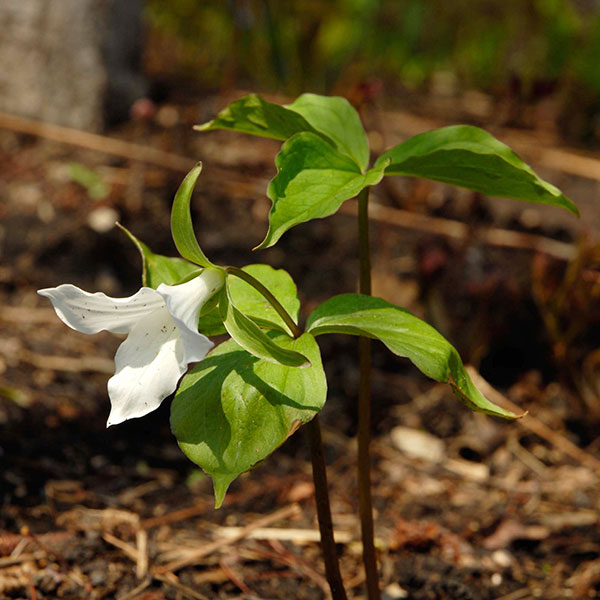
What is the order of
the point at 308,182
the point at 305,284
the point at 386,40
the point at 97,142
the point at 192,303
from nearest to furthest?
the point at 192,303
the point at 308,182
the point at 305,284
the point at 97,142
the point at 386,40

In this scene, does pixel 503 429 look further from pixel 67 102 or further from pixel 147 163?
pixel 67 102

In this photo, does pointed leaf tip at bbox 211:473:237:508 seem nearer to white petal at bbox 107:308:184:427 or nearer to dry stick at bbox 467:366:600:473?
white petal at bbox 107:308:184:427

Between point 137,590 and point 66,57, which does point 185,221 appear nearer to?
point 137,590

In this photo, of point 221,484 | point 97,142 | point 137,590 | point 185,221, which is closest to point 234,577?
point 137,590

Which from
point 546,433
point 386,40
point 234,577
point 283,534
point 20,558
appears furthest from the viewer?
point 386,40

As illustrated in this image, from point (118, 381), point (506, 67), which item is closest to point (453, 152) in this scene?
point (118, 381)
